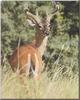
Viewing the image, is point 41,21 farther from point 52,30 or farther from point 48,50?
point 48,50

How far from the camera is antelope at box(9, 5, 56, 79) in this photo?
12.2ft

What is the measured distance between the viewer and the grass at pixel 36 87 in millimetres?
3553

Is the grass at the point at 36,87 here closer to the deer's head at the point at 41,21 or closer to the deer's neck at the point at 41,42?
the deer's neck at the point at 41,42

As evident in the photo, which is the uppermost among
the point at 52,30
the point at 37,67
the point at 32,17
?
the point at 32,17

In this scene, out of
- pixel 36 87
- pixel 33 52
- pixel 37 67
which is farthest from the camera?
pixel 33 52

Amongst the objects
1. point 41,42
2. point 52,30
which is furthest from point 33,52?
point 52,30

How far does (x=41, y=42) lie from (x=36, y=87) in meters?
0.49

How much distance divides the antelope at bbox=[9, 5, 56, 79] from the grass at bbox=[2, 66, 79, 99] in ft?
0.23

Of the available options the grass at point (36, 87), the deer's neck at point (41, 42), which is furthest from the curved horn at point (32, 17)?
the grass at point (36, 87)

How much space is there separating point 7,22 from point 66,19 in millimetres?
528

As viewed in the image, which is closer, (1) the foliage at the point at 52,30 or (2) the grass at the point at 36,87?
(2) the grass at the point at 36,87

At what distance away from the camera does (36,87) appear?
3609 mm

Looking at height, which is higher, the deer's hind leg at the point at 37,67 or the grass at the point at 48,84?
the deer's hind leg at the point at 37,67

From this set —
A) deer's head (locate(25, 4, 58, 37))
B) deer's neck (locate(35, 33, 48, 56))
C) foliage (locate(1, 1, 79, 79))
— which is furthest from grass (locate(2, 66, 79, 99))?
deer's head (locate(25, 4, 58, 37))
